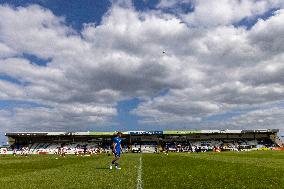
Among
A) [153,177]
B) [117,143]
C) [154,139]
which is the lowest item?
[153,177]

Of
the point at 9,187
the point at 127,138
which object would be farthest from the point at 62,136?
the point at 9,187

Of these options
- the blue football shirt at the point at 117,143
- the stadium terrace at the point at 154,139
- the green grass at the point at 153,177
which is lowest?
the green grass at the point at 153,177

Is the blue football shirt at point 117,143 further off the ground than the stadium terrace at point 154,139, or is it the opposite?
the stadium terrace at point 154,139

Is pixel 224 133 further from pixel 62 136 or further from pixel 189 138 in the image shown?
pixel 62 136

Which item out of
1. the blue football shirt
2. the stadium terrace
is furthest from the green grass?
the stadium terrace

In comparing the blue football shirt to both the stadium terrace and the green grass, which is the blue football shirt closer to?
the green grass

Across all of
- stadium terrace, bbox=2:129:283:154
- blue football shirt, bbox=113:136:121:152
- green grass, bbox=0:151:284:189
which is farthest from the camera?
stadium terrace, bbox=2:129:283:154

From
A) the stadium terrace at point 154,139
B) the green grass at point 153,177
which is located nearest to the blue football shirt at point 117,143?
the green grass at point 153,177

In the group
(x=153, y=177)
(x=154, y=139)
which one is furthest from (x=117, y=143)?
(x=154, y=139)

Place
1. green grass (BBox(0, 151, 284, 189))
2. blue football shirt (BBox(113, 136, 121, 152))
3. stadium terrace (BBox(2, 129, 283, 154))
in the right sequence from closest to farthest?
green grass (BBox(0, 151, 284, 189)) → blue football shirt (BBox(113, 136, 121, 152)) → stadium terrace (BBox(2, 129, 283, 154))

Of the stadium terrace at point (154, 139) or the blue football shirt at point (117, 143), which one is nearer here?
the blue football shirt at point (117, 143)

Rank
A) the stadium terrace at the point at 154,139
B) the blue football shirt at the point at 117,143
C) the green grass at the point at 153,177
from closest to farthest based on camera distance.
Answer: the green grass at the point at 153,177, the blue football shirt at the point at 117,143, the stadium terrace at the point at 154,139

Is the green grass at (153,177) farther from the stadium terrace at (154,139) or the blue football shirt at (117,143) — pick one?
the stadium terrace at (154,139)

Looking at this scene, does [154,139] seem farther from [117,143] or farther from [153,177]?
[153,177]
